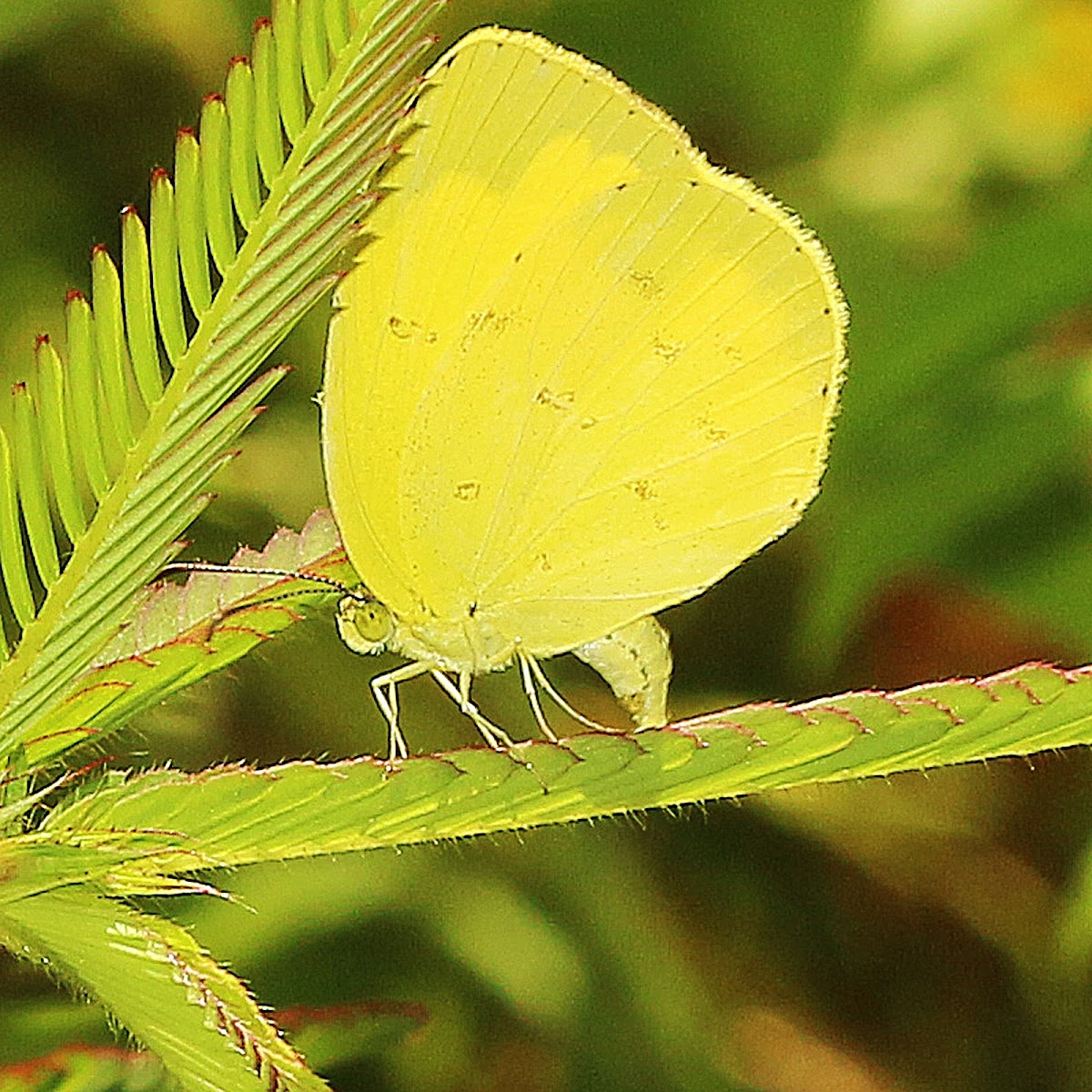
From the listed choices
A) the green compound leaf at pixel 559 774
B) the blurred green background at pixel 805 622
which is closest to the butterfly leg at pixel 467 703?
the green compound leaf at pixel 559 774

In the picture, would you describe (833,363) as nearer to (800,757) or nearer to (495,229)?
(495,229)

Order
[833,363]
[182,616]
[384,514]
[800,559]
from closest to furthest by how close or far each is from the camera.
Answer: [182,616] < [384,514] < [833,363] < [800,559]

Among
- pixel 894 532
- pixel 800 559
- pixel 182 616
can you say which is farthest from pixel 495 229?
pixel 800 559

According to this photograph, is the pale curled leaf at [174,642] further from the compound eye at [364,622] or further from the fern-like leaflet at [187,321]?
the compound eye at [364,622]

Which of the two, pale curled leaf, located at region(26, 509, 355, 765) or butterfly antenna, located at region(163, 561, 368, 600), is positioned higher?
butterfly antenna, located at region(163, 561, 368, 600)

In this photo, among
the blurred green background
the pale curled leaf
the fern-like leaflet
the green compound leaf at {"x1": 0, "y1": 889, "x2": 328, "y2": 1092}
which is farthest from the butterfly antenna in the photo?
the blurred green background

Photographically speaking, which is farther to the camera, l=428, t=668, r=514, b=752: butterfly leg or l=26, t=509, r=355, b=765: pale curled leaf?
l=428, t=668, r=514, b=752: butterfly leg

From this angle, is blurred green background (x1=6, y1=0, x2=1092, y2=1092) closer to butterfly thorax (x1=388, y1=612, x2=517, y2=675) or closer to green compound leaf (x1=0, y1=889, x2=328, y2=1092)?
butterfly thorax (x1=388, y1=612, x2=517, y2=675)

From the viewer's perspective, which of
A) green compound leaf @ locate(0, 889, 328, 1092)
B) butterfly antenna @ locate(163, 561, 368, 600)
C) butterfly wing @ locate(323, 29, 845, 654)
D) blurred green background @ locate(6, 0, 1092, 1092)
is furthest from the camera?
blurred green background @ locate(6, 0, 1092, 1092)
